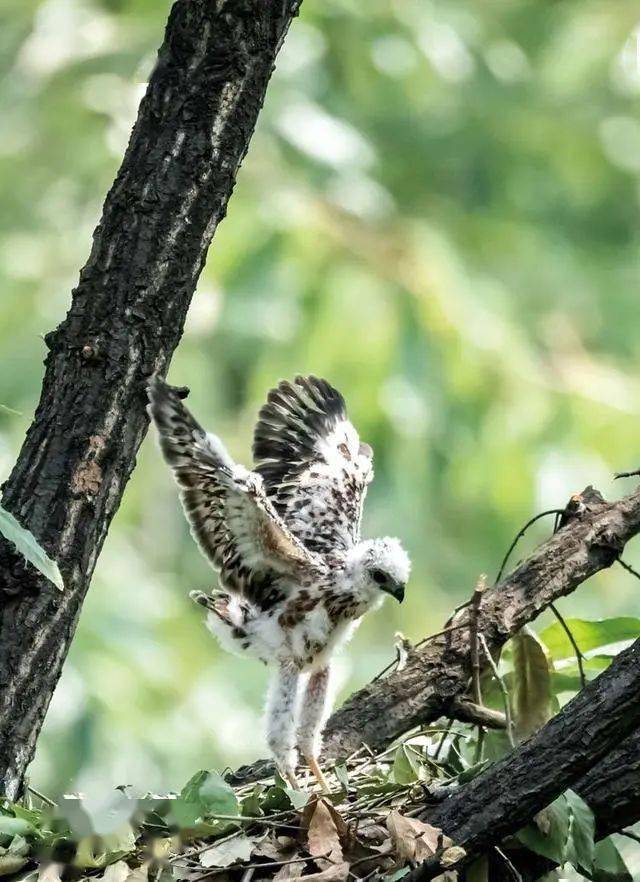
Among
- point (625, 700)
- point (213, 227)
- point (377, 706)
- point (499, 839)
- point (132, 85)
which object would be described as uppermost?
point (132, 85)

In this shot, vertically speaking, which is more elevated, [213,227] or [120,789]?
[213,227]

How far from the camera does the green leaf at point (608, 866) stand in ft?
12.2

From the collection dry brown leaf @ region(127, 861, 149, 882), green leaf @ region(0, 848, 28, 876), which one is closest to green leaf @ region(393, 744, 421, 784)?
dry brown leaf @ region(127, 861, 149, 882)

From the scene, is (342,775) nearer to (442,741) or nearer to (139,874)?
(442,741)

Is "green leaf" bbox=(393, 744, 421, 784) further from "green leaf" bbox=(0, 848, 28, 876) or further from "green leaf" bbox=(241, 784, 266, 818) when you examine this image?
"green leaf" bbox=(0, 848, 28, 876)

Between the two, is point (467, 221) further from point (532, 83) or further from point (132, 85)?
point (132, 85)

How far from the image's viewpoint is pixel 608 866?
12.2ft

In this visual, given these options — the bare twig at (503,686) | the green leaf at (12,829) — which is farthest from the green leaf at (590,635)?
the green leaf at (12,829)

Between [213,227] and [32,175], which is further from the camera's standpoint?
[32,175]

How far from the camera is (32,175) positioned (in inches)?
472

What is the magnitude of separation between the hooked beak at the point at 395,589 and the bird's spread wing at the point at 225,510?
0.20 metres

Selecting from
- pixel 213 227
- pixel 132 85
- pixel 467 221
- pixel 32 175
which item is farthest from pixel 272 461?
pixel 467 221

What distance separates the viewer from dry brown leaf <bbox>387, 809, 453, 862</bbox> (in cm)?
334

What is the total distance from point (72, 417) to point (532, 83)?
11.2m
